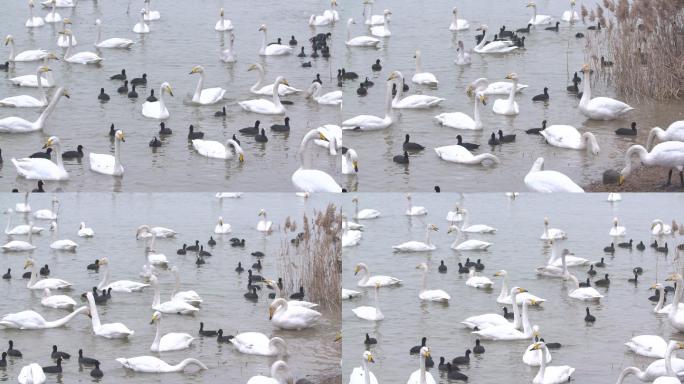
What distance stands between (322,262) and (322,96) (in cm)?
310

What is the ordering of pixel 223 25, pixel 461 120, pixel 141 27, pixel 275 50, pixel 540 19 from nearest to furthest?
pixel 461 120 → pixel 275 50 → pixel 223 25 → pixel 141 27 → pixel 540 19

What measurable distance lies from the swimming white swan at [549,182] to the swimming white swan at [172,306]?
3.21m

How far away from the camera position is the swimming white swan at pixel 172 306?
511 inches

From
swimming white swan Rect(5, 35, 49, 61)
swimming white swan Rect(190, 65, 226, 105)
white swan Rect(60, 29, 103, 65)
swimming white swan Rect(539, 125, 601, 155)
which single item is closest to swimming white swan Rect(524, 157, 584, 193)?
swimming white swan Rect(539, 125, 601, 155)

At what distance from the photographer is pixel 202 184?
1283cm

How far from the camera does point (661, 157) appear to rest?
39.9 feet

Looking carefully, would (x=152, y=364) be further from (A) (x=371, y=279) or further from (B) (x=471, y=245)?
(B) (x=471, y=245)

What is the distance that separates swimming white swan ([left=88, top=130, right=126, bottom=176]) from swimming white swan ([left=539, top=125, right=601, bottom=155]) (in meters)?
3.92

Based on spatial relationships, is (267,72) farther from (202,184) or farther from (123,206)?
(202,184)

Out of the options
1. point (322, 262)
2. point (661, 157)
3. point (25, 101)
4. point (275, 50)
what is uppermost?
point (275, 50)

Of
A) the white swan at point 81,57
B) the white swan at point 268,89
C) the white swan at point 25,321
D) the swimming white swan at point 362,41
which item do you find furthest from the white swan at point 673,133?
the white swan at point 81,57

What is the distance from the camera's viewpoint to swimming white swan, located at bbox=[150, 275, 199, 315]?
1297cm

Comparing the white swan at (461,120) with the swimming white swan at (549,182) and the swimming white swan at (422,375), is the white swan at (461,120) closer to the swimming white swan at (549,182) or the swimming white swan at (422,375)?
the swimming white swan at (549,182)

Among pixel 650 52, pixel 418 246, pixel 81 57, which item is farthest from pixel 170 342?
pixel 650 52
